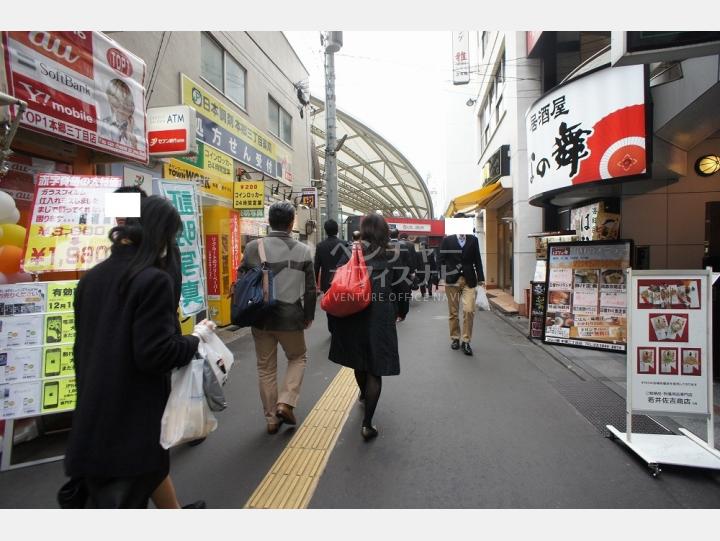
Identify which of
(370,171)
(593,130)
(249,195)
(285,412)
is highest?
(370,171)

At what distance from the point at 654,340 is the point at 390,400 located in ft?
7.53

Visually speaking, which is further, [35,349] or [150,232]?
[35,349]

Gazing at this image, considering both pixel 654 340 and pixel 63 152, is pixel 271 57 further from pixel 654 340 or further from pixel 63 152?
pixel 654 340

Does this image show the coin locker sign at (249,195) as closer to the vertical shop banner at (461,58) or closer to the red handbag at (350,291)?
the red handbag at (350,291)

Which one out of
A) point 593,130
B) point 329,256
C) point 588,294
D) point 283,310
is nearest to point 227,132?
point 329,256

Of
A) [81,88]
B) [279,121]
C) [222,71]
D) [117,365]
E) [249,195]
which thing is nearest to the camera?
[117,365]

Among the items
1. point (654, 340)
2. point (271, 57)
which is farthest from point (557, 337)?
point (271, 57)

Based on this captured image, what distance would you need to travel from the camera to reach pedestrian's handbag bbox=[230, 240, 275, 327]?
300 cm

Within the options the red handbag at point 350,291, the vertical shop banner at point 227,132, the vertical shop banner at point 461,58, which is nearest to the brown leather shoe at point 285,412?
the red handbag at point 350,291

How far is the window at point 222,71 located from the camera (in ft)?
26.4

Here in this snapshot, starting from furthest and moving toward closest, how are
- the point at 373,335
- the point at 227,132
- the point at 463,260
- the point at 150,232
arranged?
the point at 227,132, the point at 463,260, the point at 373,335, the point at 150,232

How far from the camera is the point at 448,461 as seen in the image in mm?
2793

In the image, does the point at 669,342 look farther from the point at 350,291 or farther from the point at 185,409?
the point at 185,409

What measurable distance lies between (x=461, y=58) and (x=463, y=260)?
979 cm
